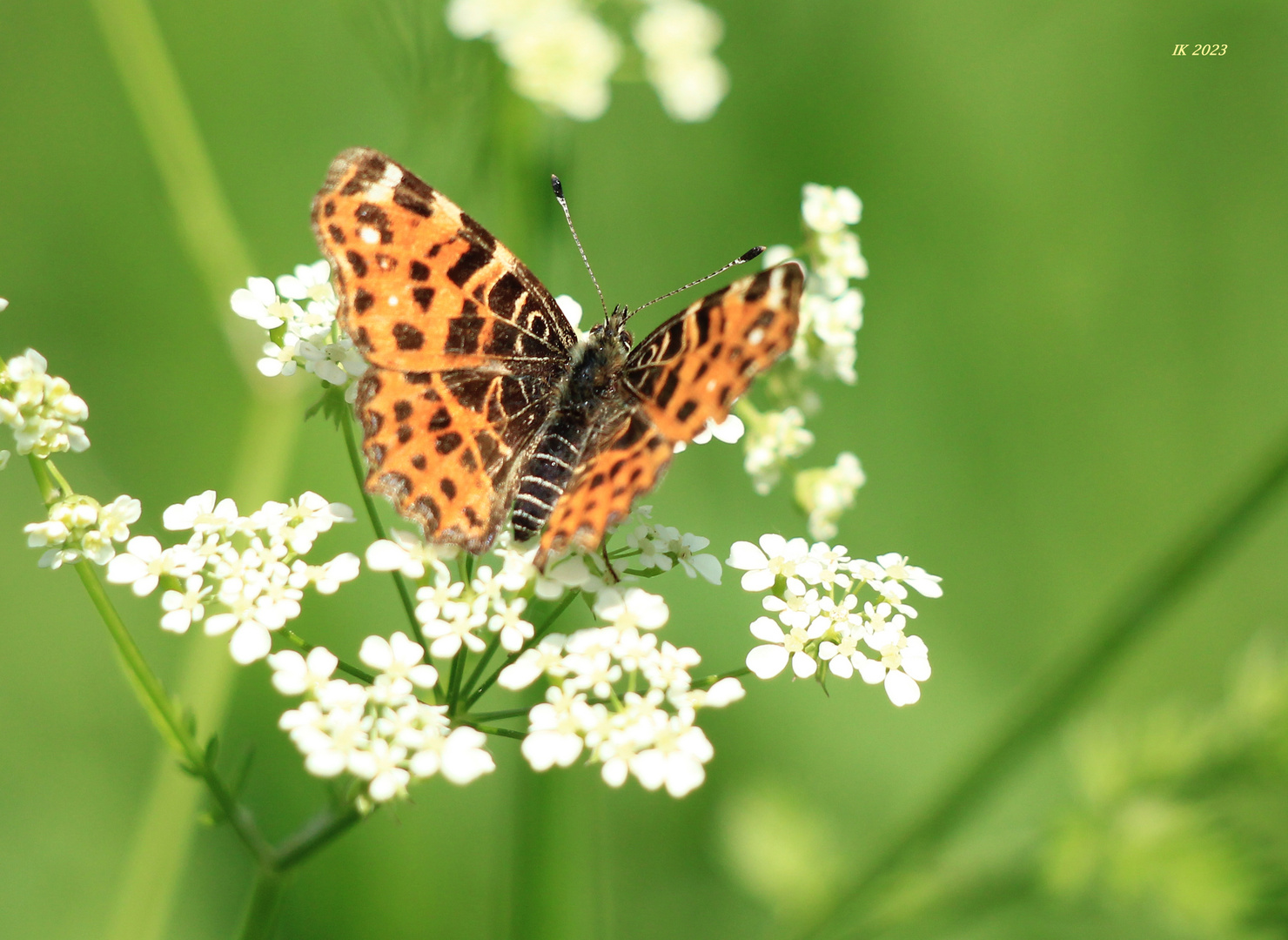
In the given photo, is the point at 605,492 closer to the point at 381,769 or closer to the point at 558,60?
the point at 381,769

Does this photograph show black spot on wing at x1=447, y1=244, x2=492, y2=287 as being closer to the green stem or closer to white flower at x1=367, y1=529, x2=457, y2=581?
white flower at x1=367, y1=529, x2=457, y2=581

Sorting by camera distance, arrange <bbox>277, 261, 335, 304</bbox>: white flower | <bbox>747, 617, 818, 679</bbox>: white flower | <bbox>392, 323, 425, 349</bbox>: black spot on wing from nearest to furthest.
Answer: <bbox>747, 617, 818, 679</bbox>: white flower → <bbox>392, 323, 425, 349</bbox>: black spot on wing → <bbox>277, 261, 335, 304</bbox>: white flower

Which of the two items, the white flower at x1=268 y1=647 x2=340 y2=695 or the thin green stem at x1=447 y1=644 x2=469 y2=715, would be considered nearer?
the white flower at x1=268 y1=647 x2=340 y2=695

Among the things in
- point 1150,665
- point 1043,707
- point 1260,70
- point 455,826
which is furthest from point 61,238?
point 1260,70

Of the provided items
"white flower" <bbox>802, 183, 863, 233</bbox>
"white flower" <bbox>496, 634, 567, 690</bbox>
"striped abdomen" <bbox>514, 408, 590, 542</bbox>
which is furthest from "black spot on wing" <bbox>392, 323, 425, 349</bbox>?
"white flower" <bbox>802, 183, 863, 233</bbox>

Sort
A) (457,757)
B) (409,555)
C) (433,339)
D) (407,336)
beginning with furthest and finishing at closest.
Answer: (433,339) → (407,336) → (409,555) → (457,757)

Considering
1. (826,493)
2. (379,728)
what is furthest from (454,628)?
(826,493)

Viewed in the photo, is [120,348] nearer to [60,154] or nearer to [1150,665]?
[60,154]
